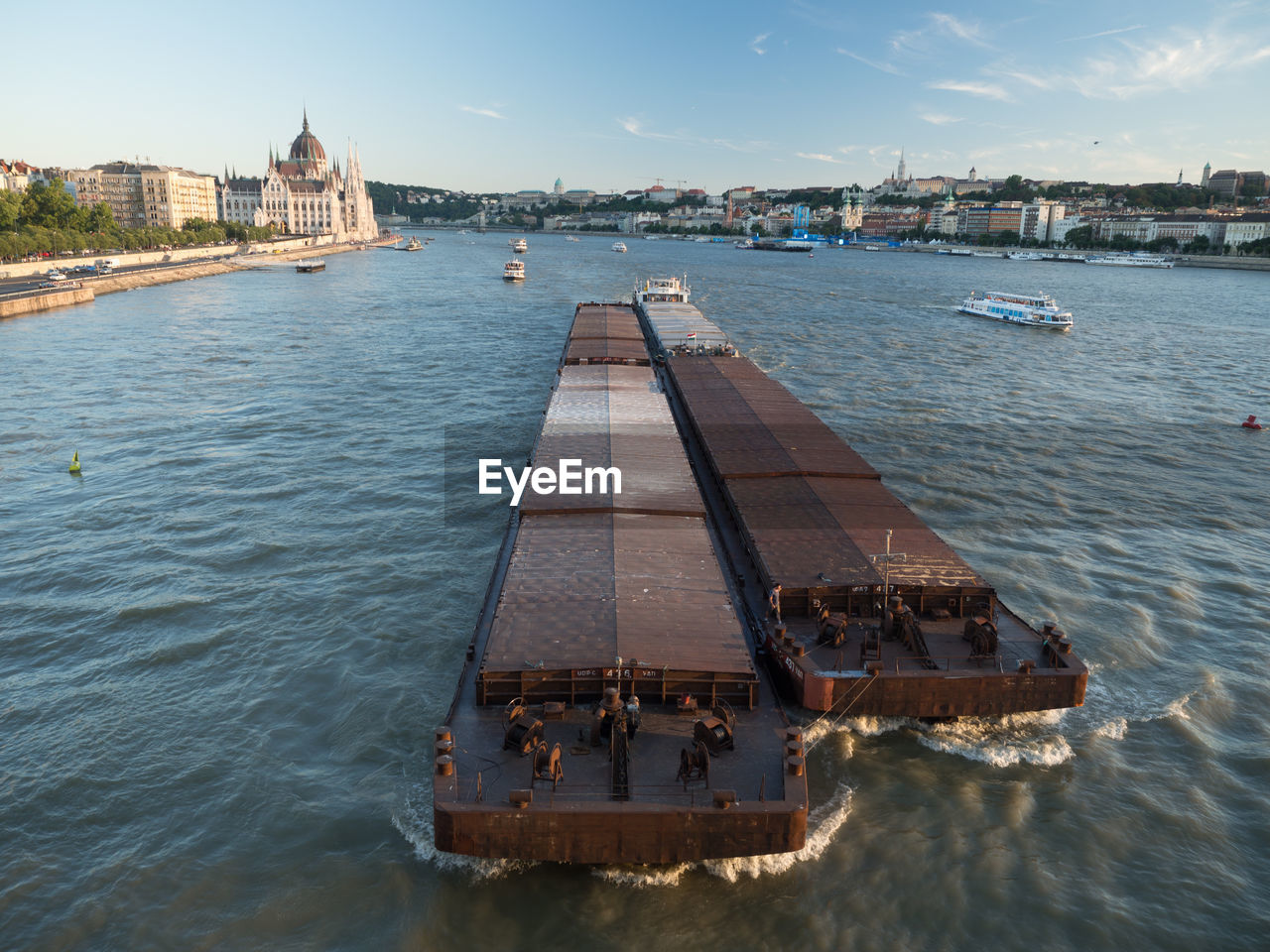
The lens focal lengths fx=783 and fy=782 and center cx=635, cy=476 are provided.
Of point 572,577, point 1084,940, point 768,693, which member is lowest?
point 1084,940

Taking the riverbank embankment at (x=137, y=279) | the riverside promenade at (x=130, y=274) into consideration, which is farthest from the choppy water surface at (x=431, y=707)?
the riverside promenade at (x=130, y=274)

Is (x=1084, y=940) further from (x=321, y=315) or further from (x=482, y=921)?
(x=321, y=315)

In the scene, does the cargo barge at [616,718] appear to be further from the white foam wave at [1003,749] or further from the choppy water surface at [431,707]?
the white foam wave at [1003,749]

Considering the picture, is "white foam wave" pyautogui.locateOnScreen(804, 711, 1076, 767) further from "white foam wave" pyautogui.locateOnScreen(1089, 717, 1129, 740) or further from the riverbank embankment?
the riverbank embankment

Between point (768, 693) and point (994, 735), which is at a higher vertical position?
point (768, 693)

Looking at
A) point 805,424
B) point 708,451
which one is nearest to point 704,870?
point 708,451

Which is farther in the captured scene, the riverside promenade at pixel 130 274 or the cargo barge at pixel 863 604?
the riverside promenade at pixel 130 274
